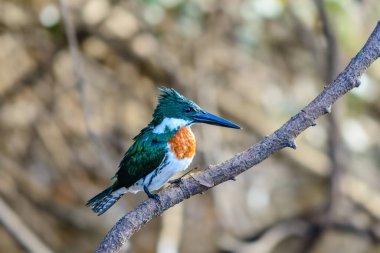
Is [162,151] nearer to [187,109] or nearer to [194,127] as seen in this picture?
[187,109]

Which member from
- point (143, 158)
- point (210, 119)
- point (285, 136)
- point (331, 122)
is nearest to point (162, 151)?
point (143, 158)

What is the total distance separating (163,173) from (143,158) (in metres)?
0.07

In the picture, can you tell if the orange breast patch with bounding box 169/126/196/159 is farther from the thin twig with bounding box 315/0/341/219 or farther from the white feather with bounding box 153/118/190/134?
the thin twig with bounding box 315/0/341/219

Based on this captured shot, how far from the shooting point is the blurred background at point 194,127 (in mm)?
4820

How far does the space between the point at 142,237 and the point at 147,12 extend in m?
1.56

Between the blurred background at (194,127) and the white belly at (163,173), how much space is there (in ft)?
7.38

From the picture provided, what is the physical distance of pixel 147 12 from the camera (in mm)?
4875

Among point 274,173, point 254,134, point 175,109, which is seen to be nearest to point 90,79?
point 254,134

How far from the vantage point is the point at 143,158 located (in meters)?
2.24

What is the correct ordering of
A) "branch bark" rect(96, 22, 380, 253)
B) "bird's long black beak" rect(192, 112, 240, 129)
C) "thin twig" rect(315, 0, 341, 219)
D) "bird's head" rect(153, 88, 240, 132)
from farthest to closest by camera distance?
"thin twig" rect(315, 0, 341, 219)
"bird's head" rect(153, 88, 240, 132)
"bird's long black beak" rect(192, 112, 240, 129)
"branch bark" rect(96, 22, 380, 253)

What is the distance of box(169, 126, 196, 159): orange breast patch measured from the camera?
2215 mm

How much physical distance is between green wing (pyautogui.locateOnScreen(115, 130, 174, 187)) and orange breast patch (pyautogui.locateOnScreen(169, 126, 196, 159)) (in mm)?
22

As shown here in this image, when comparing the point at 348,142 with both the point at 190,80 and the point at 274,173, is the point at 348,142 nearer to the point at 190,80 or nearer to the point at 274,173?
the point at 274,173

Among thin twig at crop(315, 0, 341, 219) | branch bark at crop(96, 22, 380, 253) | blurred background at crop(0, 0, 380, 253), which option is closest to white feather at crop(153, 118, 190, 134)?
branch bark at crop(96, 22, 380, 253)
